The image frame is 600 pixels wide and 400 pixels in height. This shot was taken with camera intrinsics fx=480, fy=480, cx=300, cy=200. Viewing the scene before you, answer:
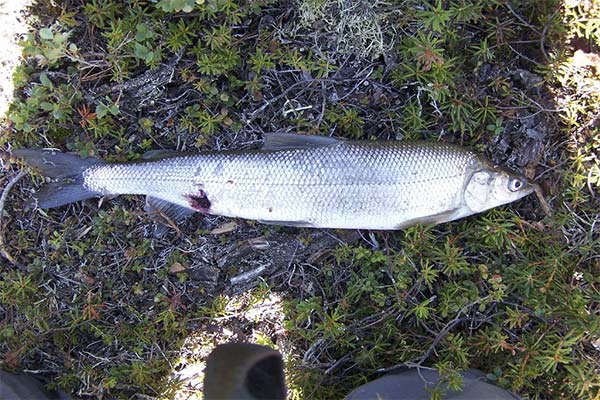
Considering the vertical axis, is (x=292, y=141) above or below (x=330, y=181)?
above

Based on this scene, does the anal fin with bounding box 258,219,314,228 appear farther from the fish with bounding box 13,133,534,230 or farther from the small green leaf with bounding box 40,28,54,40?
the small green leaf with bounding box 40,28,54,40

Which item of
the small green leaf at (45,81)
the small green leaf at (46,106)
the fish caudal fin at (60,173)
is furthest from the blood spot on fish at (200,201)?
the small green leaf at (45,81)

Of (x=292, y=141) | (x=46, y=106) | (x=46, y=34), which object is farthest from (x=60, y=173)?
(x=292, y=141)

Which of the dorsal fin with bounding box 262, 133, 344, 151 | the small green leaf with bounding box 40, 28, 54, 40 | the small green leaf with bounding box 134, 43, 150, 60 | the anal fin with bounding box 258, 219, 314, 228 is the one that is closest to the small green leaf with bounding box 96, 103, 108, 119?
the small green leaf with bounding box 134, 43, 150, 60

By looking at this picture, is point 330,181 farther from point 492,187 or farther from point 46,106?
point 46,106

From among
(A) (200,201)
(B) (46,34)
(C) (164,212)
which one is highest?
(B) (46,34)

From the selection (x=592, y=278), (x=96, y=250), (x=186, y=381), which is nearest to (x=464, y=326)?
(x=592, y=278)
